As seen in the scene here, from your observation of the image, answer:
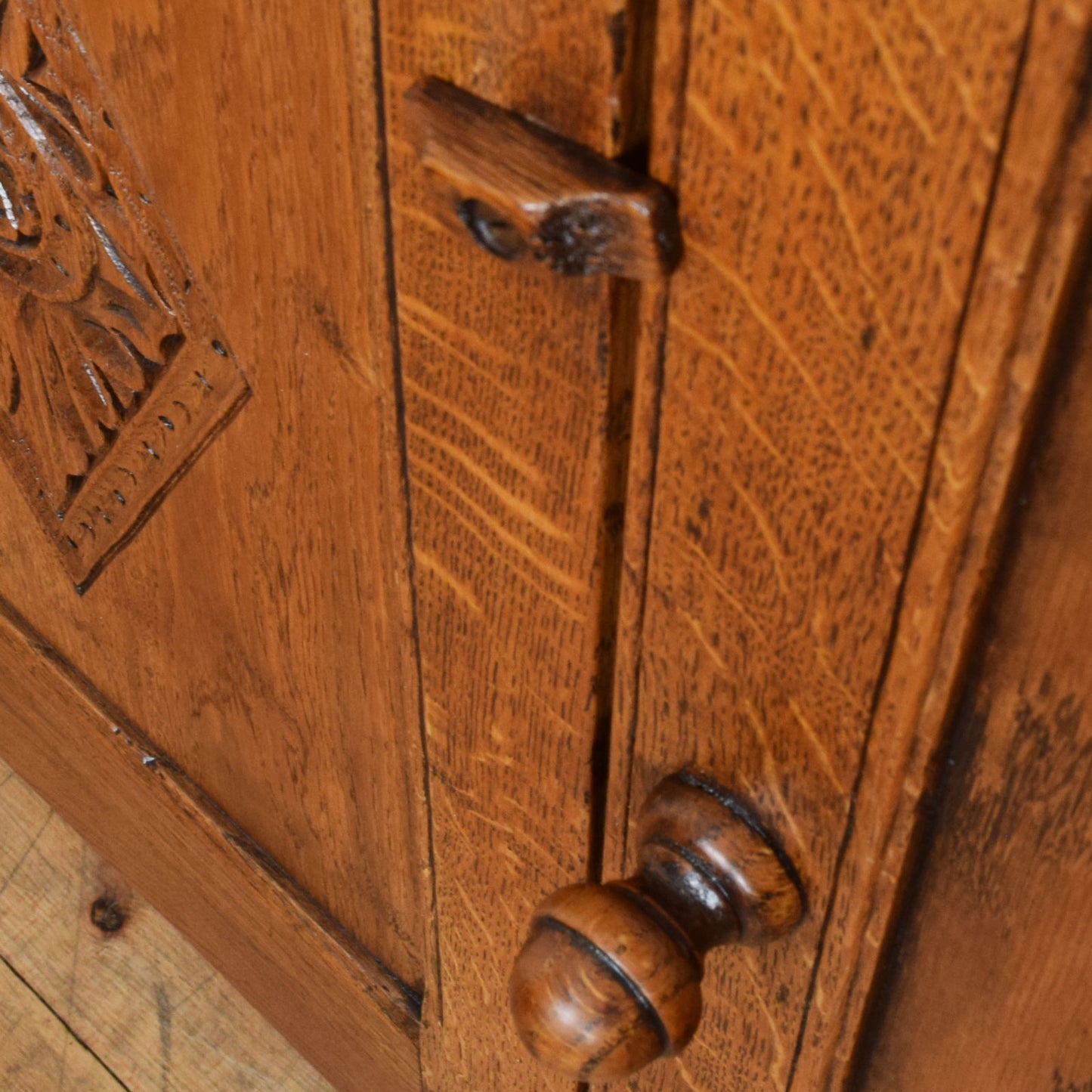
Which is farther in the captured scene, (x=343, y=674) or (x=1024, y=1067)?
(x=343, y=674)

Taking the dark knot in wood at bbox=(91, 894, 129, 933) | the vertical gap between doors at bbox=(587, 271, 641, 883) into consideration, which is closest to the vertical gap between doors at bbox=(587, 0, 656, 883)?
the vertical gap between doors at bbox=(587, 271, 641, 883)

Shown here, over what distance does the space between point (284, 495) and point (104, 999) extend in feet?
2.52

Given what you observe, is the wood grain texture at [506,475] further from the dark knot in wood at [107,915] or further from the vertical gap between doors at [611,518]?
the dark knot in wood at [107,915]

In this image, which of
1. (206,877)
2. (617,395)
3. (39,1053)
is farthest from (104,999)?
(617,395)

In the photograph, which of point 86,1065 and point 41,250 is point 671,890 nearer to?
point 41,250

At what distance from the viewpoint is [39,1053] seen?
3.78 feet

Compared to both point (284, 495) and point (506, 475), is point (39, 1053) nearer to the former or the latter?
point (284, 495)

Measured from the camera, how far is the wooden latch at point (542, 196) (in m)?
0.35

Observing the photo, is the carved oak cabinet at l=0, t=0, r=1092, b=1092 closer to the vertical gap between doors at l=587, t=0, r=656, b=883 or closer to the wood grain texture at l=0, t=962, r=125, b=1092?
the vertical gap between doors at l=587, t=0, r=656, b=883

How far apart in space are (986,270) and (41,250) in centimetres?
53

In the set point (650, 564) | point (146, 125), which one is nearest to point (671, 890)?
point (650, 564)

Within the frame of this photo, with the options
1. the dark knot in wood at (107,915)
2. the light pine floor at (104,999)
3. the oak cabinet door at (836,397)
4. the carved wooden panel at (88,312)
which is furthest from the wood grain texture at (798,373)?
the dark knot in wood at (107,915)

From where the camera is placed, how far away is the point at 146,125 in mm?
542

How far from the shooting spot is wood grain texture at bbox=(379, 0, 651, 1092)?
1.21 feet
